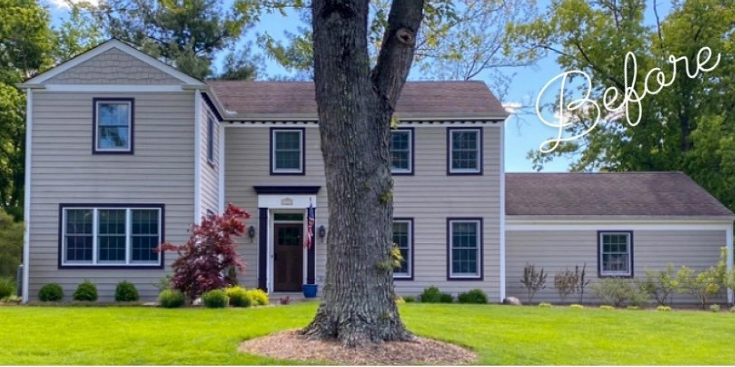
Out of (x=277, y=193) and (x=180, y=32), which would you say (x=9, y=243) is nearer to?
(x=277, y=193)

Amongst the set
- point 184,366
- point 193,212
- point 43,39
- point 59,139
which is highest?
point 43,39

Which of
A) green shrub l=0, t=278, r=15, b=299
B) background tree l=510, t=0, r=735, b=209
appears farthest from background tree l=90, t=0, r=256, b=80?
green shrub l=0, t=278, r=15, b=299

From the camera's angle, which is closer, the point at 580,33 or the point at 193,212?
the point at 193,212

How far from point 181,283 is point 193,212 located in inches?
84.0

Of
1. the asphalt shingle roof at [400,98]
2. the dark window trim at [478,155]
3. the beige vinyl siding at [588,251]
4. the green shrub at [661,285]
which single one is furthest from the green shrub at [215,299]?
the green shrub at [661,285]

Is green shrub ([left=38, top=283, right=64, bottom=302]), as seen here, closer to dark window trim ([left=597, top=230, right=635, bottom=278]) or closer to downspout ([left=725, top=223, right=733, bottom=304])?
dark window trim ([left=597, top=230, right=635, bottom=278])

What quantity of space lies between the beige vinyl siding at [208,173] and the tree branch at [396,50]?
9817 mm

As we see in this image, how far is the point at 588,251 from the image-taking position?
24797 mm

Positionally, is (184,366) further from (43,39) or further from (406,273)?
(43,39)

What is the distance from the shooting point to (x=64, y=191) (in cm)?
2009

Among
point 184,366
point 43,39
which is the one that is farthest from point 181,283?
point 43,39

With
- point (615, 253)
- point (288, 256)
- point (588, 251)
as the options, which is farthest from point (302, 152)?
point (615, 253)

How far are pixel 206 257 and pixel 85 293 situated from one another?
2.95m

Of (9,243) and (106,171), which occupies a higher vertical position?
(106,171)
